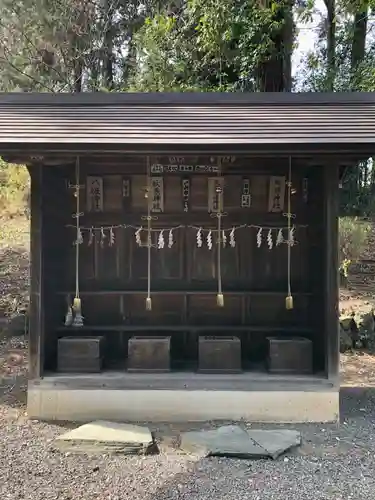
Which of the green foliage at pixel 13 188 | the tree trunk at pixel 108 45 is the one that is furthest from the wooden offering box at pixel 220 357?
the tree trunk at pixel 108 45

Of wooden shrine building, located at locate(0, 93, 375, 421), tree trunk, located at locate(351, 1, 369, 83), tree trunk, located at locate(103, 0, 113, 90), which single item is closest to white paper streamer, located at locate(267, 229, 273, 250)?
wooden shrine building, located at locate(0, 93, 375, 421)

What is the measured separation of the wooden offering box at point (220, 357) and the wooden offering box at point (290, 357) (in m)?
0.31

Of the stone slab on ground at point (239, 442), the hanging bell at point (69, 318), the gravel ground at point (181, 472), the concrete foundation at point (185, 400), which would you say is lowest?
the gravel ground at point (181, 472)

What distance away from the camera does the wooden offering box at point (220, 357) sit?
467 centimetres

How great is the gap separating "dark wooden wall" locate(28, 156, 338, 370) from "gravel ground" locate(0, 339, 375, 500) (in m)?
1.01

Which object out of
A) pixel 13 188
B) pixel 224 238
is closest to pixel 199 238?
pixel 224 238

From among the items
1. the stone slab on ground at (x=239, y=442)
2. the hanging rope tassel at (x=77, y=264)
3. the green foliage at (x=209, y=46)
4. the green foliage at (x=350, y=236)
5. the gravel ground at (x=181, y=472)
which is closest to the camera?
the gravel ground at (x=181, y=472)

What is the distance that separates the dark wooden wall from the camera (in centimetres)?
497

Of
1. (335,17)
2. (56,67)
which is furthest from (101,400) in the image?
(335,17)

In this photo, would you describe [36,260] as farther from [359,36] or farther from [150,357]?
[359,36]

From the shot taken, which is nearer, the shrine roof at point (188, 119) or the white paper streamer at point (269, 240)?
the shrine roof at point (188, 119)

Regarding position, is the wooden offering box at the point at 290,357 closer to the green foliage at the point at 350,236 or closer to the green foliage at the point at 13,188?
the green foliage at the point at 350,236

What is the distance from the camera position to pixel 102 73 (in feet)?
34.8

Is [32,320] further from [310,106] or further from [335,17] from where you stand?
[335,17]
